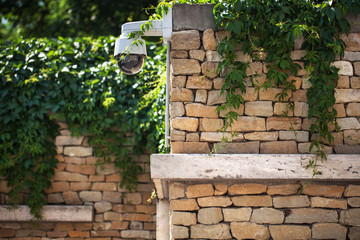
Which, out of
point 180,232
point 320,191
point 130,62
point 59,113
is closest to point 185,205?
point 180,232

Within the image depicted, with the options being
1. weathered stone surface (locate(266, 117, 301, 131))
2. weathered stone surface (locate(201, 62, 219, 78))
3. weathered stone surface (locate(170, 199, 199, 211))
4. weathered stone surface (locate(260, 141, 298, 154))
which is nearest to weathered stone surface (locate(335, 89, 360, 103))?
weathered stone surface (locate(266, 117, 301, 131))

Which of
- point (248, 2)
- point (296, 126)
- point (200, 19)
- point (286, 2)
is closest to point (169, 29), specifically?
point (200, 19)

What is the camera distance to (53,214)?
4.85 metres

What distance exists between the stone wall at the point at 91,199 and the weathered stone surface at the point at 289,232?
7.30 feet

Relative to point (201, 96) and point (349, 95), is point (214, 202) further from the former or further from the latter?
point (349, 95)

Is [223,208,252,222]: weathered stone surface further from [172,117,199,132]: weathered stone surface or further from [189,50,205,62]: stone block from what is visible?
[189,50,205,62]: stone block

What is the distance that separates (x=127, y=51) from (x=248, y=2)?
1123 mm

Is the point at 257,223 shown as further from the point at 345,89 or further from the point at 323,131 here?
the point at 345,89

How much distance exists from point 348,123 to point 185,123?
4.47 ft

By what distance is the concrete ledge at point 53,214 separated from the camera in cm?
485

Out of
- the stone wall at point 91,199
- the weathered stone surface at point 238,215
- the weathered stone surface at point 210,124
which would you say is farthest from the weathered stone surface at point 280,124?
the stone wall at point 91,199

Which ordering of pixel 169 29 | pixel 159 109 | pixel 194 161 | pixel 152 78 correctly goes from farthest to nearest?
1. pixel 152 78
2. pixel 159 109
3. pixel 169 29
4. pixel 194 161

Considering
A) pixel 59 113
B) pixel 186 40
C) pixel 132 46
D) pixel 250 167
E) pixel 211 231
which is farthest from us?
pixel 59 113

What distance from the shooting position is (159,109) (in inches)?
183
